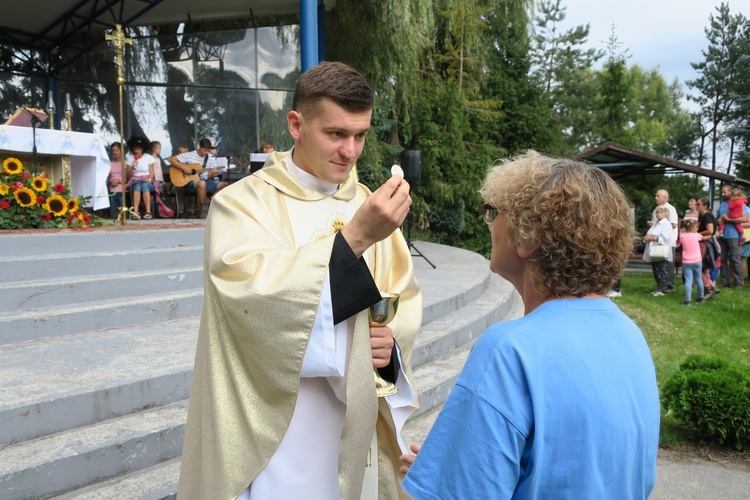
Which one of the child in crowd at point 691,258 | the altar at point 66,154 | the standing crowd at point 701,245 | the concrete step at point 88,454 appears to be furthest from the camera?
the standing crowd at point 701,245

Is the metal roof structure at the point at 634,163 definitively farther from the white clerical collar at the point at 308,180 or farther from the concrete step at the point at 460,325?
the white clerical collar at the point at 308,180

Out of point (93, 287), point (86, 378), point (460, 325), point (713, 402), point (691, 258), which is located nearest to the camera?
point (86, 378)

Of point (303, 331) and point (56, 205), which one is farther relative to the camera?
point (56, 205)

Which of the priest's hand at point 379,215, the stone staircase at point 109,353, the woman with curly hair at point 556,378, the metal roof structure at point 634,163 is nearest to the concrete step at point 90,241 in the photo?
the stone staircase at point 109,353

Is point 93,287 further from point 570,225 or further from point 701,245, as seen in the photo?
point 701,245

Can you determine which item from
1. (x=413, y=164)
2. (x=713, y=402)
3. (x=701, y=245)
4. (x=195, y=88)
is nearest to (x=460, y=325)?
(x=713, y=402)

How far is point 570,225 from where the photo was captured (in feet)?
3.91

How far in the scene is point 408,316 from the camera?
196 cm

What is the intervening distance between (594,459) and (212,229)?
111cm

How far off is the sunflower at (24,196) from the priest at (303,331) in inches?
188

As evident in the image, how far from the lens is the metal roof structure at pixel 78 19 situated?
421 inches

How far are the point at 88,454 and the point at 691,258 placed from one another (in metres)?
8.85

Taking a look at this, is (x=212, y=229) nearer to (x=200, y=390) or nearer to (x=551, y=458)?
(x=200, y=390)

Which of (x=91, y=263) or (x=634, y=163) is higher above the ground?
(x=634, y=163)
